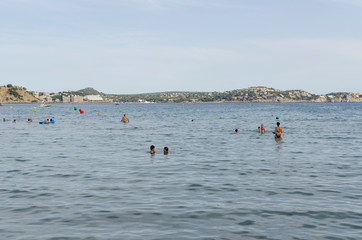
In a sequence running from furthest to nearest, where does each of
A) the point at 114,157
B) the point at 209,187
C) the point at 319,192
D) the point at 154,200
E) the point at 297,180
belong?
the point at 114,157 → the point at 297,180 → the point at 209,187 → the point at 319,192 → the point at 154,200

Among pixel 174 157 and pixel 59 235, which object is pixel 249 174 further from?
pixel 59 235

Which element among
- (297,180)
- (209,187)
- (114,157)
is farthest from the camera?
(114,157)

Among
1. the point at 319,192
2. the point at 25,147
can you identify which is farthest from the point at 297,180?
the point at 25,147

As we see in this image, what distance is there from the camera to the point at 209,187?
20.4 meters

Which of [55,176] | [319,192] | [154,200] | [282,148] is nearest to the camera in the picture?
[154,200]

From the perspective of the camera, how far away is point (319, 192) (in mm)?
19141

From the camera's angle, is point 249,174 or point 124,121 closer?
point 249,174

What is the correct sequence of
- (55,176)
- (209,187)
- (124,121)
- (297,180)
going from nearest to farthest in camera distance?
(209,187) < (297,180) < (55,176) < (124,121)

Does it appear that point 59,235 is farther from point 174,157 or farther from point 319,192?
point 174,157

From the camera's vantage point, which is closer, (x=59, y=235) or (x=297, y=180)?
(x=59, y=235)

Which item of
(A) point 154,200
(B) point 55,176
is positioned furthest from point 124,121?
(A) point 154,200

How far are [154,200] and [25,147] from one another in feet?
85.2

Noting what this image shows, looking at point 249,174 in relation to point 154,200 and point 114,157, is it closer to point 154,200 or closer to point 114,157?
point 154,200

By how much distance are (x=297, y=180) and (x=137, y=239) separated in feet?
40.5
